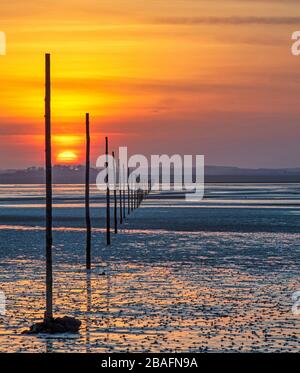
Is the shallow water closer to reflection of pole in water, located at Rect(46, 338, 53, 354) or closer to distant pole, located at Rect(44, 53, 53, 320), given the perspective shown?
reflection of pole in water, located at Rect(46, 338, 53, 354)

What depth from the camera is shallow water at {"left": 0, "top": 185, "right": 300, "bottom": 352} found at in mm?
18641

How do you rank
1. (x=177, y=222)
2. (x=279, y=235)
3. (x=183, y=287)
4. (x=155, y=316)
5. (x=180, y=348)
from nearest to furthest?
(x=180, y=348) → (x=155, y=316) → (x=183, y=287) → (x=279, y=235) → (x=177, y=222)

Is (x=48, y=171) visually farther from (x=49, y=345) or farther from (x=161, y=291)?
(x=161, y=291)

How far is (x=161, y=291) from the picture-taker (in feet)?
86.2

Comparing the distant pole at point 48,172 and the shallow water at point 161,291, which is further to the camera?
the distant pole at point 48,172

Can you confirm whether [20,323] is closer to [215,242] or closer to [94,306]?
[94,306]

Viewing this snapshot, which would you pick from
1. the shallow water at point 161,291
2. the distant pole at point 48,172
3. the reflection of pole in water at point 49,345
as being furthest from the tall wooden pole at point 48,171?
the reflection of pole in water at point 49,345

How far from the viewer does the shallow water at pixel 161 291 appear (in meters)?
18.6

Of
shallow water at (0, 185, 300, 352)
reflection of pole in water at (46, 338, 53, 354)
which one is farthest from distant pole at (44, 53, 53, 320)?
reflection of pole in water at (46, 338, 53, 354)

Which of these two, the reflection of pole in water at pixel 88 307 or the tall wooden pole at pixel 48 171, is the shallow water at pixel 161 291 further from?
the tall wooden pole at pixel 48 171

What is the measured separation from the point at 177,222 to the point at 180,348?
4798 centimetres

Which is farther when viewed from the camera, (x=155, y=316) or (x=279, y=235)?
(x=279, y=235)
